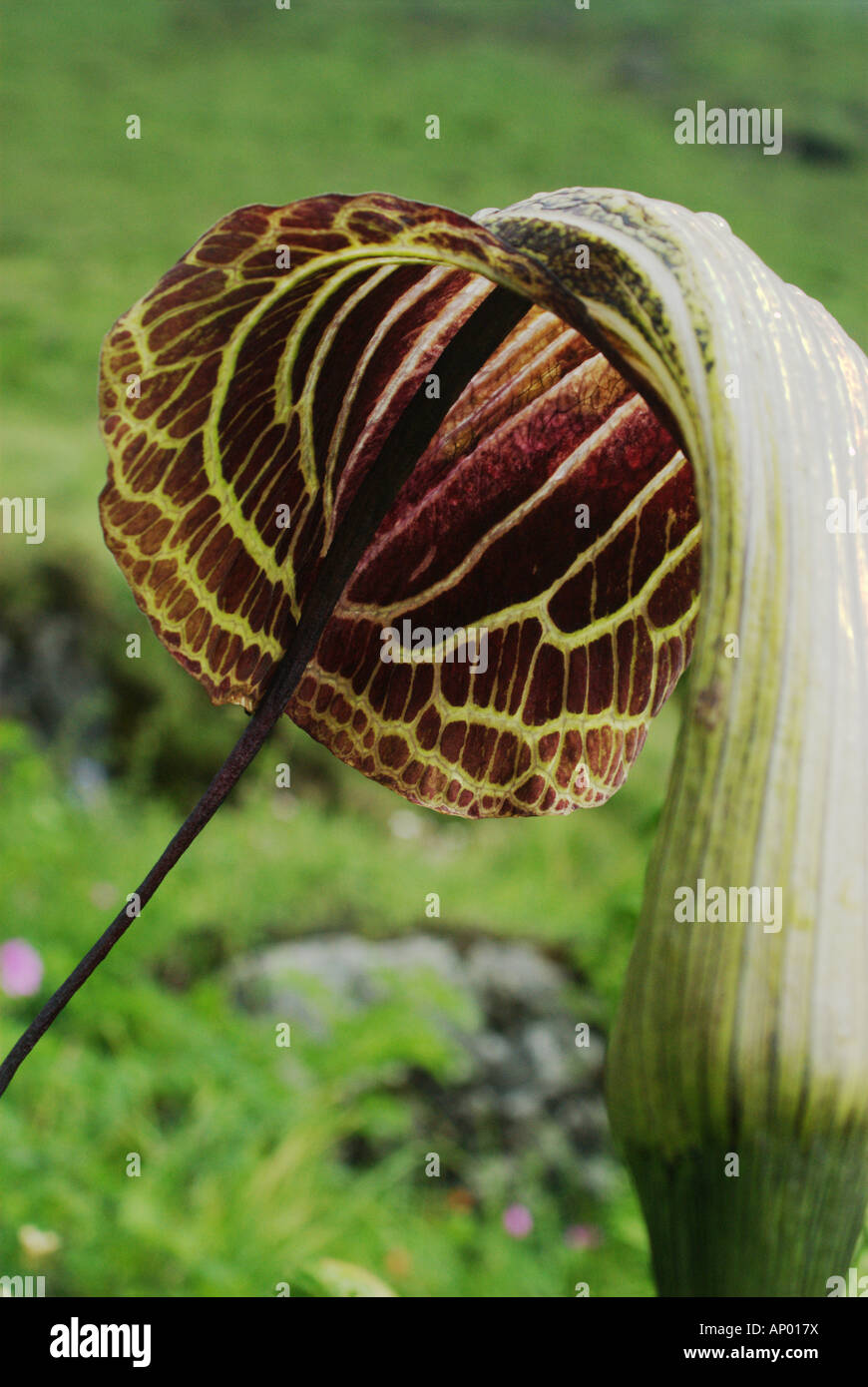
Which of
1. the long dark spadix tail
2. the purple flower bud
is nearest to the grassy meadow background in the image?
the purple flower bud

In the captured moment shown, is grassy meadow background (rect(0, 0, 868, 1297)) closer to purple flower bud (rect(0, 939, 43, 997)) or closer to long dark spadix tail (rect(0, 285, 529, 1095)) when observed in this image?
purple flower bud (rect(0, 939, 43, 997))

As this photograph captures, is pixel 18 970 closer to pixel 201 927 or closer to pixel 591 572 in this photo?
pixel 201 927

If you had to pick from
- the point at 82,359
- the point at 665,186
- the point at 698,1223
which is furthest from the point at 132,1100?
the point at 665,186

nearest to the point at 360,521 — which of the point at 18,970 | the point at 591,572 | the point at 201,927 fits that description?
the point at 591,572

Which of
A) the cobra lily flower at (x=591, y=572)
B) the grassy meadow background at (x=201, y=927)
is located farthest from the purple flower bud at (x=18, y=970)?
the cobra lily flower at (x=591, y=572)

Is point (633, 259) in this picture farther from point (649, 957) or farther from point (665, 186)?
point (665, 186)

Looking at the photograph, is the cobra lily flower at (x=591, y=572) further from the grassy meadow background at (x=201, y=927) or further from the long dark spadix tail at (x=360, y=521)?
the grassy meadow background at (x=201, y=927)

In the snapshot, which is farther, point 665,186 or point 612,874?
point 665,186
